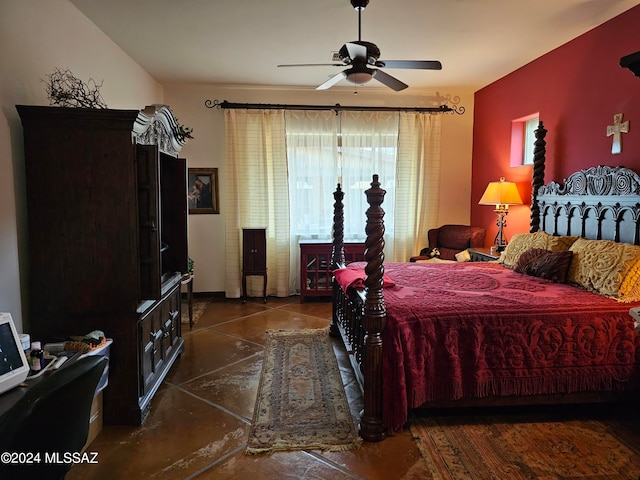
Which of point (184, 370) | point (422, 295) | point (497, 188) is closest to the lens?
point (422, 295)

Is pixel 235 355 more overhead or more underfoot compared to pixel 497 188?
more underfoot

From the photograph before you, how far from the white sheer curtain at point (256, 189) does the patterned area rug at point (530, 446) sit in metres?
3.47

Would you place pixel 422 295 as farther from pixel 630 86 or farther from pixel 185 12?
pixel 185 12

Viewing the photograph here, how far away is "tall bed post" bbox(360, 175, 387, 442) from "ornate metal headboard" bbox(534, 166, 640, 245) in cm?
203

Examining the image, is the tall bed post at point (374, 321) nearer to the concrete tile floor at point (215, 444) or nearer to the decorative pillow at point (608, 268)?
the concrete tile floor at point (215, 444)

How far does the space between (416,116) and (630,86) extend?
276 cm

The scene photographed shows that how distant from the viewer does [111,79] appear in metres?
3.88

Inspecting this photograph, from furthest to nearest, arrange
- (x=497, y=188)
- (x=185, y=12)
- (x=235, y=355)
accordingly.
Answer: (x=497, y=188), (x=235, y=355), (x=185, y=12)

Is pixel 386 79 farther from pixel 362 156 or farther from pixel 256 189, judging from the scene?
pixel 256 189

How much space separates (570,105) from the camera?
4.00 m

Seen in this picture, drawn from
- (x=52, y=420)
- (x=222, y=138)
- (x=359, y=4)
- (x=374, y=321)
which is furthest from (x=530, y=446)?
(x=222, y=138)

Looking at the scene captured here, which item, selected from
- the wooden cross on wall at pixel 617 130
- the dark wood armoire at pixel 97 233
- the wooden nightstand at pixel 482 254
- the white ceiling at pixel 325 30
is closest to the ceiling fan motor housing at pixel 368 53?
the white ceiling at pixel 325 30

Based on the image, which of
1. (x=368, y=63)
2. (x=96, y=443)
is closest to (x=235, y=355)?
(x=96, y=443)

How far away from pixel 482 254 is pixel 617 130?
1809mm
